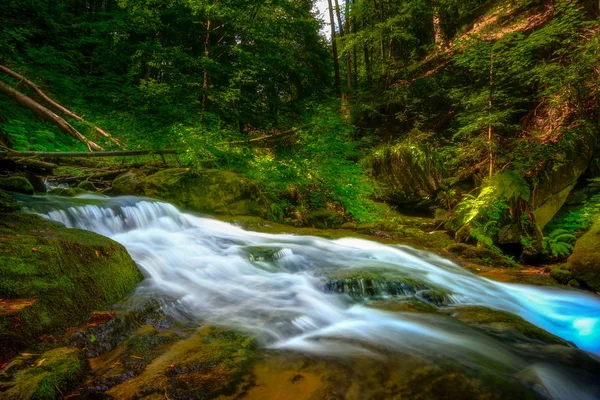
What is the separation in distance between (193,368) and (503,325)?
10.0ft

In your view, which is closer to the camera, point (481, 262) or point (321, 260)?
point (321, 260)

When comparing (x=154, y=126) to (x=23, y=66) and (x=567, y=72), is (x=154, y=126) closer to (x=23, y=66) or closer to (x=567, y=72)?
(x=23, y=66)

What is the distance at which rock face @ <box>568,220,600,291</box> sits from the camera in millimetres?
5602

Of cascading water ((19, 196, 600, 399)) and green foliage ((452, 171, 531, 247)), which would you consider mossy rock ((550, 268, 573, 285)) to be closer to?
cascading water ((19, 196, 600, 399))

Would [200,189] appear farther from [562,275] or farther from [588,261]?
[588,261]

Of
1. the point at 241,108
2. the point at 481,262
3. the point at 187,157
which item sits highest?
the point at 241,108

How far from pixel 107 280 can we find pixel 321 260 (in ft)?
10.6

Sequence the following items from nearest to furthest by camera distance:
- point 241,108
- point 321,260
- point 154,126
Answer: point 321,260 → point 154,126 → point 241,108

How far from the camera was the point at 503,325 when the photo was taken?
10.7 ft

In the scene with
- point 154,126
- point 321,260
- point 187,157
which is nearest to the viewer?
point 321,260

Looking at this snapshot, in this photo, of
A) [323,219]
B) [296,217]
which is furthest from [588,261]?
[296,217]

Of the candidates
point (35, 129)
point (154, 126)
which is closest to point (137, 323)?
point (35, 129)

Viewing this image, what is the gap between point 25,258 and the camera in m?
2.46

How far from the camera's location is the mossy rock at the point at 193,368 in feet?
5.90
